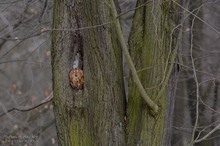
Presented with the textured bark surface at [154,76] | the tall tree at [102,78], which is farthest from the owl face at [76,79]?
the textured bark surface at [154,76]

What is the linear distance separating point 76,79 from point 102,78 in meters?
0.22

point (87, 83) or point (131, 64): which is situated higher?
point (131, 64)

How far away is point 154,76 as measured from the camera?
149 inches

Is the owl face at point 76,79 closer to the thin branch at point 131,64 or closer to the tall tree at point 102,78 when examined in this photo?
the tall tree at point 102,78

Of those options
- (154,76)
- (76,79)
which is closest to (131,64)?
(154,76)

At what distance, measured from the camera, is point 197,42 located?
925 centimetres

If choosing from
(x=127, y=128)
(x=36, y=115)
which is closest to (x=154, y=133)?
(x=127, y=128)

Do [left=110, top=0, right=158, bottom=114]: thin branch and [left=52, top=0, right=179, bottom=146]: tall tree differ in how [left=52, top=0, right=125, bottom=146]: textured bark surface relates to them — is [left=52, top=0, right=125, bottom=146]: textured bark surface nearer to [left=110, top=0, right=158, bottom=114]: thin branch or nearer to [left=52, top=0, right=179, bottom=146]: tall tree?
[left=52, top=0, right=179, bottom=146]: tall tree

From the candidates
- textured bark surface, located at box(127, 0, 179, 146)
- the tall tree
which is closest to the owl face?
the tall tree

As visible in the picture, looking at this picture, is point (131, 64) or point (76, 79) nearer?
point (131, 64)

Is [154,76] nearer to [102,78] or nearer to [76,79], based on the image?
[102,78]

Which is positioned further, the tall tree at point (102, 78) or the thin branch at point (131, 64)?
the tall tree at point (102, 78)

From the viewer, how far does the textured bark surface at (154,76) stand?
12.3 ft

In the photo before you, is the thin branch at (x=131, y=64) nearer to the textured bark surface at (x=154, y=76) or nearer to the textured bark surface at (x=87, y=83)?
the textured bark surface at (x=154, y=76)
